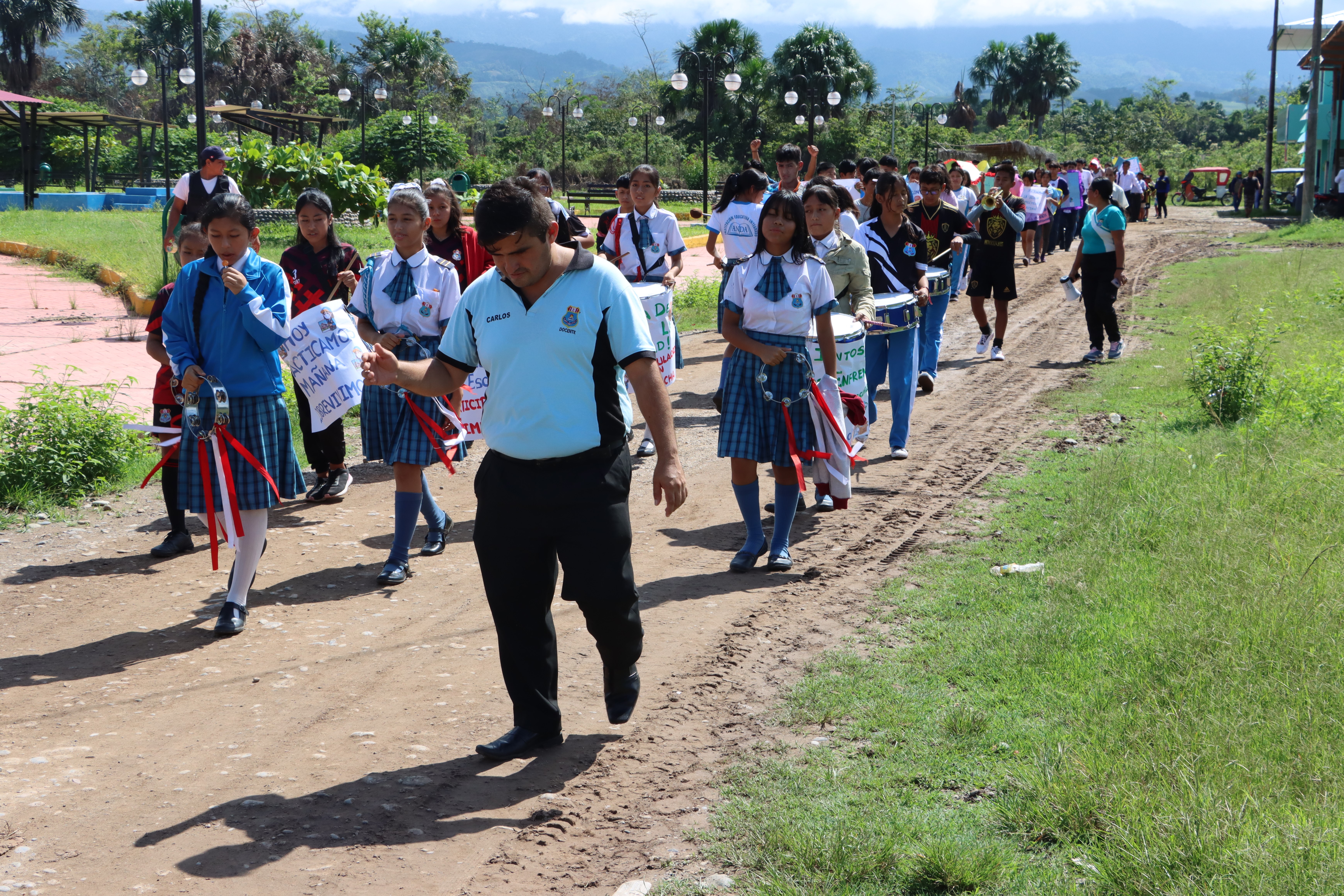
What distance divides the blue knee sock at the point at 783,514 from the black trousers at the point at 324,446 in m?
3.13

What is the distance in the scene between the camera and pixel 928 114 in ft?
152

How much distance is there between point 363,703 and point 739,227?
20.5 feet

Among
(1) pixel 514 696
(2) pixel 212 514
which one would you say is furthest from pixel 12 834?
(2) pixel 212 514

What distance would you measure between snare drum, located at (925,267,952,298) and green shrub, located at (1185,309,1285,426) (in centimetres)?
213

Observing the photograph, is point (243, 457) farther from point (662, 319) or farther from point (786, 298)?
point (662, 319)

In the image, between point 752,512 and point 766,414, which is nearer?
point 766,414

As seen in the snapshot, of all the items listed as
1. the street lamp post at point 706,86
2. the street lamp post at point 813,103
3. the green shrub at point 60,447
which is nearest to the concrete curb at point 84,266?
the green shrub at point 60,447

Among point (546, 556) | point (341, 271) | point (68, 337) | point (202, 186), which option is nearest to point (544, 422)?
point (546, 556)

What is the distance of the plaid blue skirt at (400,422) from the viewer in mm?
5863

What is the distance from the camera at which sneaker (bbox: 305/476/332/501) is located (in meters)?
7.58

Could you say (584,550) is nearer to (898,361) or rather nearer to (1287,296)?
(898,361)

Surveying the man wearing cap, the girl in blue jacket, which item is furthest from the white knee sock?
the man wearing cap

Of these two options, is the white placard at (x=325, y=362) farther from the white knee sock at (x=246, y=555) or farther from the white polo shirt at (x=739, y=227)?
the white polo shirt at (x=739, y=227)

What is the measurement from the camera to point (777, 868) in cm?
324
